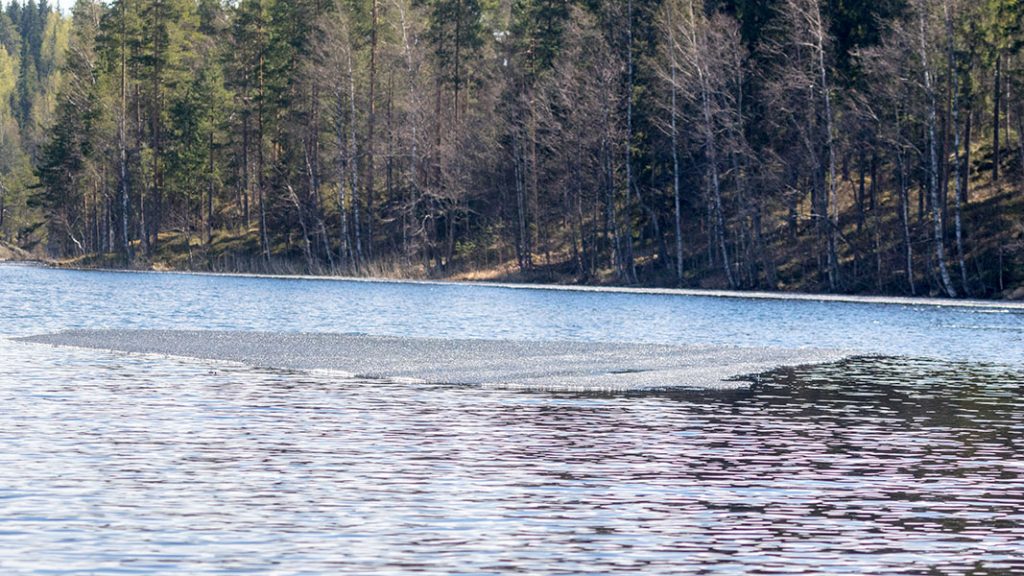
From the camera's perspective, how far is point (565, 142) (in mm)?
83625

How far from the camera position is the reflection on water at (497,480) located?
40.8 ft

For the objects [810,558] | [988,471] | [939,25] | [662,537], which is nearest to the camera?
[810,558]

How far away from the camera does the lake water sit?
1248 cm

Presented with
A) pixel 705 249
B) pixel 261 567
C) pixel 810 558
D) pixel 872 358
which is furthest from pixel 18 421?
pixel 705 249

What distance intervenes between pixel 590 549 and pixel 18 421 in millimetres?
10364

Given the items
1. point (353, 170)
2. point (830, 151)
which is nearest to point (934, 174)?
point (830, 151)

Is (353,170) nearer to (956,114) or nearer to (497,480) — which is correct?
(956,114)

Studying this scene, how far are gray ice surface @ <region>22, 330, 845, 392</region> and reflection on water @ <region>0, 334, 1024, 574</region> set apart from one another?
188cm

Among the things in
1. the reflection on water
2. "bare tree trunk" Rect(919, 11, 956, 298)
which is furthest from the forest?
the reflection on water

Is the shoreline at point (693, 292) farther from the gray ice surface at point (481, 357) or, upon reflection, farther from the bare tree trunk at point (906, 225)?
the gray ice surface at point (481, 357)

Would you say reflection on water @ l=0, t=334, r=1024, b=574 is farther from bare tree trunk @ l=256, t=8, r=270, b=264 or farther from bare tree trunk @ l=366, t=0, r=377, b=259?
bare tree trunk @ l=256, t=8, r=270, b=264

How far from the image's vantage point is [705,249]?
8112cm

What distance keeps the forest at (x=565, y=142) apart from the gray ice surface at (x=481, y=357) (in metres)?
28.5

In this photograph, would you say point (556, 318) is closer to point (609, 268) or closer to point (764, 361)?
point (764, 361)
